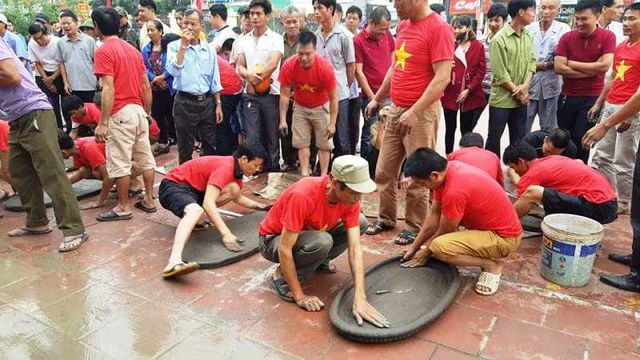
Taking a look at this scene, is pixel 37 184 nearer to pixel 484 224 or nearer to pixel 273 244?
pixel 273 244

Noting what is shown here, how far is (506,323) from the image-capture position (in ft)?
9.15

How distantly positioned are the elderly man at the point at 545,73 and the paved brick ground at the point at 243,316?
201 centimetres

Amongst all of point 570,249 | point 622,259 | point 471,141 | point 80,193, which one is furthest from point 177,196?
point 622,259

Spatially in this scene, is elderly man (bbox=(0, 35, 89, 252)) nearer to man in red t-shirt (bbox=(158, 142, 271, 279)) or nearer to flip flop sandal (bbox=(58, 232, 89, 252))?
flip flop sandal (bbox=(58, 232, 89, 252))

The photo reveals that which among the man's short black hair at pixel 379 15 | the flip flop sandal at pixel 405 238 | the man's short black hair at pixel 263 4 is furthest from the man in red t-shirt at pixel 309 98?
the flip flop sandal at pixel 405 238

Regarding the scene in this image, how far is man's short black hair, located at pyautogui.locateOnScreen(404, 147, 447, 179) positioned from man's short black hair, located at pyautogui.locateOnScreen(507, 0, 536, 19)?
8.61ft

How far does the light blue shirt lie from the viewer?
5.04m

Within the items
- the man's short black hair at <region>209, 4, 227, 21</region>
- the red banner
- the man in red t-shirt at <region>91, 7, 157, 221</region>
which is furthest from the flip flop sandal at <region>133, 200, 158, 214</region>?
the red banner

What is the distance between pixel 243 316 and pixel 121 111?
2.41 metres

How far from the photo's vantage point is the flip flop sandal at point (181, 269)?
3201mm

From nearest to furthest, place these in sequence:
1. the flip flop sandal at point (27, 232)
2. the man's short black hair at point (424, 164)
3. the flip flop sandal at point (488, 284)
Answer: the man's short black hair at point (424, 164) → the flip flop sandal at point (488, 284) → the flip flop sandal at point (27, 232)

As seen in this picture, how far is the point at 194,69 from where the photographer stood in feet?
16.6

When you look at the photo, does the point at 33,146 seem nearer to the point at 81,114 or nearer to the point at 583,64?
the point at 81,114

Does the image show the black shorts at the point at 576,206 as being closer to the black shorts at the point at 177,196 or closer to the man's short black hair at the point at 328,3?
the black shorts at the point at 177,196
